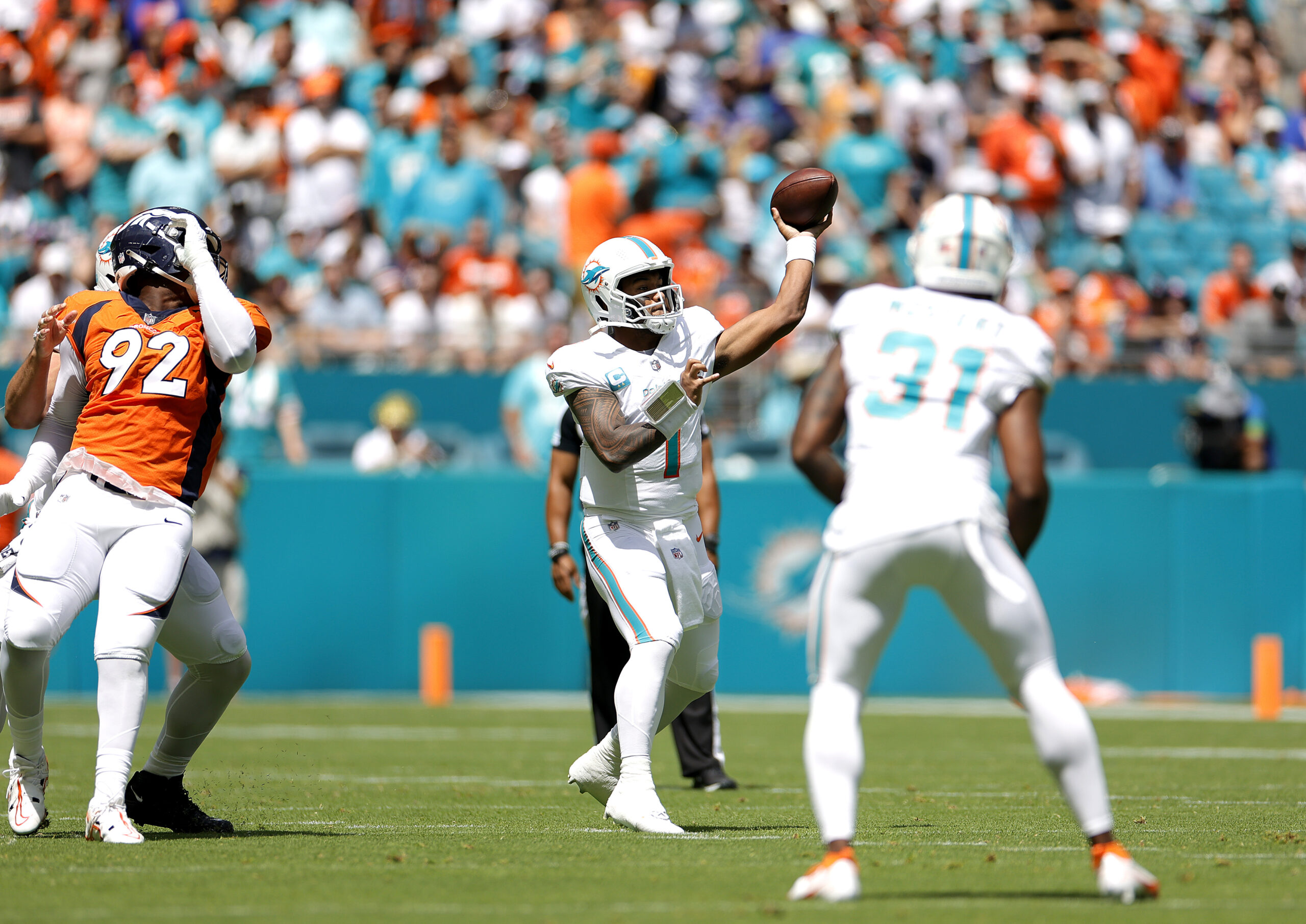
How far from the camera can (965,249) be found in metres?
5.03

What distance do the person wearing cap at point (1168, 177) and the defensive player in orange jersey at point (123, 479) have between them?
14822 millimetres

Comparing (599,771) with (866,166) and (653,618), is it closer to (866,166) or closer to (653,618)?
(653,618)

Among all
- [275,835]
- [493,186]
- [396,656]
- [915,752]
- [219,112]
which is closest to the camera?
[275,835]

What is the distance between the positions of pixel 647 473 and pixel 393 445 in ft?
26.2

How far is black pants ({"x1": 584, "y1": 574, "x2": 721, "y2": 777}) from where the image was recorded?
798cm

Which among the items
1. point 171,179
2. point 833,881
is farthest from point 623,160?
point 833,881

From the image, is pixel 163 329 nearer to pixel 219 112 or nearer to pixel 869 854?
pixel 869 854

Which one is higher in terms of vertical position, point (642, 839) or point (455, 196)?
point (455, 196)

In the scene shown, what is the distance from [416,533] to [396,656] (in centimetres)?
94

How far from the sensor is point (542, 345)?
589 inches

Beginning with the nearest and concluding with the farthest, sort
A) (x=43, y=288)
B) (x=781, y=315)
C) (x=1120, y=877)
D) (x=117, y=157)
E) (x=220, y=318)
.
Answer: (x=1120, y=877), (x=220, y=318), (x=781, y=315), (x=43, y=288), (x=117, y=157)

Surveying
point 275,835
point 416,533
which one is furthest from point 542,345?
point 275,835

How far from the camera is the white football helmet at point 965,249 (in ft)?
16.5

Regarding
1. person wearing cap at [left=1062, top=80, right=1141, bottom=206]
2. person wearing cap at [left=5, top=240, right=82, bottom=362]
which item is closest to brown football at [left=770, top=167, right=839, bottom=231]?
person wearing cap at [left=5, top=240, right=82, bottom=362]
